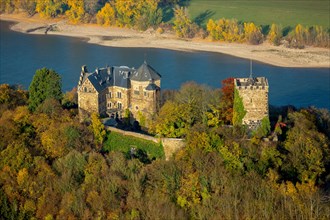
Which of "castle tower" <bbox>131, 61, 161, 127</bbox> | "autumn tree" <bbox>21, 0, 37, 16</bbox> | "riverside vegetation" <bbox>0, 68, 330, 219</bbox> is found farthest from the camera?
"autumn tree" <bbox>21, 0, 37, 16</bbox>

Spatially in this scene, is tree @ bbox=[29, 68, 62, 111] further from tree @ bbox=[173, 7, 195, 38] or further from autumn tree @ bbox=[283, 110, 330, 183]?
tree @ bbox=[173, 7, 195, 38]

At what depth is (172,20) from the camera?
83625 mm

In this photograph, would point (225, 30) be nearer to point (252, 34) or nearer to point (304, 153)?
point (252, 34)

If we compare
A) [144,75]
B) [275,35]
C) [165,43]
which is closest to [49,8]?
[165,43]

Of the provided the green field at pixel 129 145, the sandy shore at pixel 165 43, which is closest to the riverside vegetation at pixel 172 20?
the sandy shore at pixel 165 43

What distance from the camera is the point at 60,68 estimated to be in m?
61.1

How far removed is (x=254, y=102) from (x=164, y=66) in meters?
30.6

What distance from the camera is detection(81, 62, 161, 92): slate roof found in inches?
1415

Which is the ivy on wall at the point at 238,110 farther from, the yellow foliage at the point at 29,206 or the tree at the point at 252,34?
the tree at the point at 252,34

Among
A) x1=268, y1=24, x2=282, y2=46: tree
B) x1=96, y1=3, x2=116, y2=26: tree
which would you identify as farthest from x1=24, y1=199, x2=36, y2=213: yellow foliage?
x1=96, y1=3, x2=116, y2=26: tree

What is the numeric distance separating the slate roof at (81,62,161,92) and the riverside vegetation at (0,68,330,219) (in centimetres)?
166

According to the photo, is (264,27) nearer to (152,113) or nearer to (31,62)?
(31,62)

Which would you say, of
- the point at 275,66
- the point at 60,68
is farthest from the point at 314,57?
the point at 60,68

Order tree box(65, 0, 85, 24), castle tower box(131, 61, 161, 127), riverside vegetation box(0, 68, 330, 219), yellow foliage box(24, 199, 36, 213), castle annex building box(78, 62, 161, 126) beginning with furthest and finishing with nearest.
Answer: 1. tree box(65, 0, 85, 24)
2. castle annex building box(78, 62, 161, 126)
3. castle tower box(131, 61, 161, 127)
4. yellow foliage box(24, 199, 36, 213)
5. riverside vegetation box(0, 68, 330, 219)
